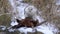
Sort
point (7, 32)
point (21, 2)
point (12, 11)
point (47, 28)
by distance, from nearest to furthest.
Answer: point (7, 32) < point (47, 28) < point (12, 11) < point (21, 2)

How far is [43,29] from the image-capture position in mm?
2592

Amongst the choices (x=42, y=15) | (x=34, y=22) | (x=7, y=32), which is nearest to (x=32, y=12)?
(x=42, y=15)

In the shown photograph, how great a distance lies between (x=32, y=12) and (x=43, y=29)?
1.72 feet

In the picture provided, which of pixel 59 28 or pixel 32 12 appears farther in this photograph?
pixel 32 12

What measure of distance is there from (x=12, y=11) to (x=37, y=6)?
0.40 m

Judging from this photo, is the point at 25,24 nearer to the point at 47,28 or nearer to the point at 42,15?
the point at 47,28

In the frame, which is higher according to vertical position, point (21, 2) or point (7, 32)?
point (21, 2)

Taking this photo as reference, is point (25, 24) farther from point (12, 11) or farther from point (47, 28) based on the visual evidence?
point (12, 11)

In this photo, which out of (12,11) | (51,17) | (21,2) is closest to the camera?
(51,17)

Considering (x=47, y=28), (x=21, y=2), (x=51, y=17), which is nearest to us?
(x=47, y=28)

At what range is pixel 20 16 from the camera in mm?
3002

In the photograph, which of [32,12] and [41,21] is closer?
[41,21]

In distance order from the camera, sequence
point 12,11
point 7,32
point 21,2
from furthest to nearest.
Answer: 1. point 21,2
2. point 12,11
3. point 7,32

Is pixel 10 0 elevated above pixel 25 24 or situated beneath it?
elevated above
